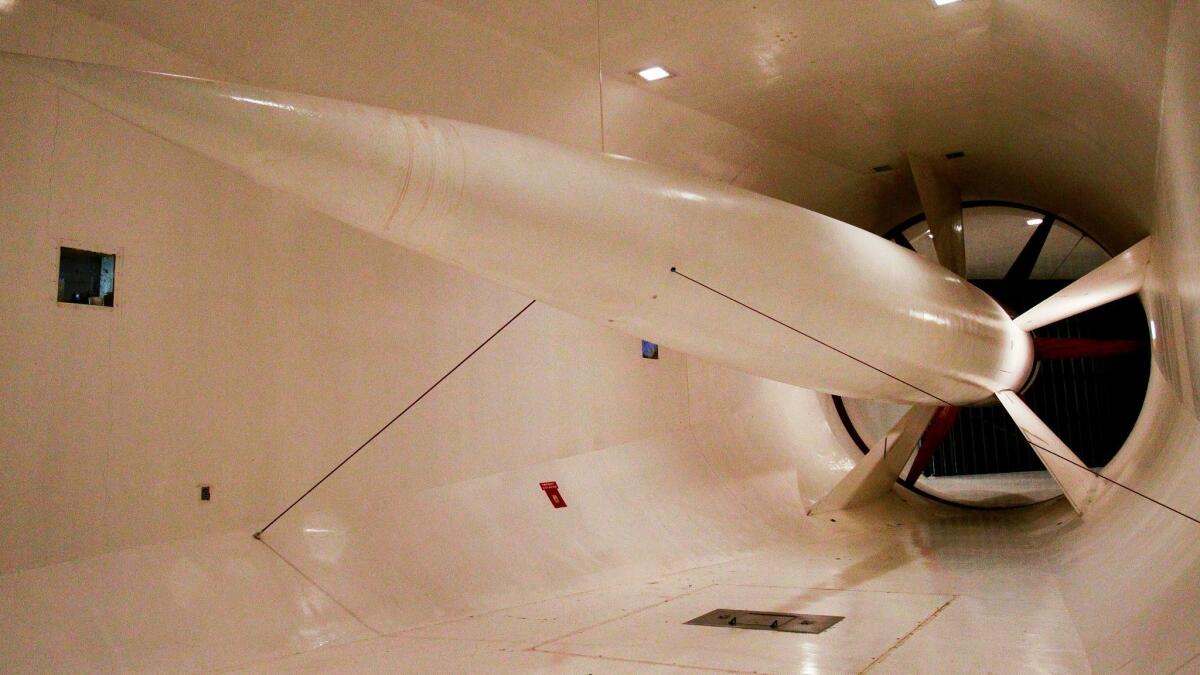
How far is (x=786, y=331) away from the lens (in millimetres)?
3789

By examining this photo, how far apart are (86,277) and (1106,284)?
598 cm

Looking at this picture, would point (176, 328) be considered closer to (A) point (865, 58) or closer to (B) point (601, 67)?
(B) point (601, 67)

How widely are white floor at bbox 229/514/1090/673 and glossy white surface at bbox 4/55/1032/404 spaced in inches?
43.7

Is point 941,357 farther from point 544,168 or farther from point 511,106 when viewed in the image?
point 544,168

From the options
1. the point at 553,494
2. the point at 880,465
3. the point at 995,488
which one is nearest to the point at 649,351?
the point at 553,494

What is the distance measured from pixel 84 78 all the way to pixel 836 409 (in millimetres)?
8167

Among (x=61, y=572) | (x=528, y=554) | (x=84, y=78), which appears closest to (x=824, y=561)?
(x=528, y=554)

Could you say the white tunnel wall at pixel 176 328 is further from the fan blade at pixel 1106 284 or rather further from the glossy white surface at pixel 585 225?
the fan blade at pixel 1106 284

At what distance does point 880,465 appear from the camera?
6.62 meters

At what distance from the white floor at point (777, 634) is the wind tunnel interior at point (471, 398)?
26 millimetres

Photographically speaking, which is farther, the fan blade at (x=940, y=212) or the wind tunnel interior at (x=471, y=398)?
the fan blade at (x=940, y=212)

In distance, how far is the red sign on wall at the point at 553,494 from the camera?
15.9 ft

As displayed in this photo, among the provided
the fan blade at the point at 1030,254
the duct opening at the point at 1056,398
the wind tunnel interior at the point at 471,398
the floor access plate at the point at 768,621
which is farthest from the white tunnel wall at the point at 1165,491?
the duct opening at the point at 1056,398

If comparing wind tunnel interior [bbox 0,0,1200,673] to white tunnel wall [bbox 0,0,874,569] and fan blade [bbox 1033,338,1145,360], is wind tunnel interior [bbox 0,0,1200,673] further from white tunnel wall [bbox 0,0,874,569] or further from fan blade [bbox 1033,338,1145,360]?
fan blade [bbox 1033,338,1145,360]
